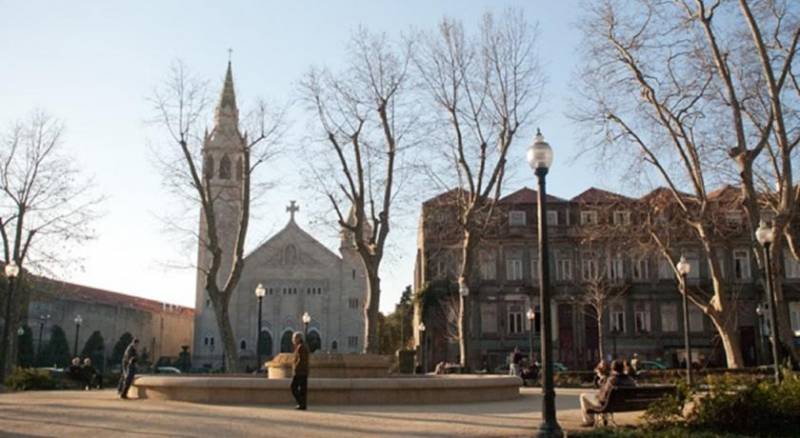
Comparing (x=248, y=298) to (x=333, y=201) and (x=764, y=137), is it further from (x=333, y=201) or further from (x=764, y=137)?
(x=764, y=137)

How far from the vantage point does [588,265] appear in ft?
165

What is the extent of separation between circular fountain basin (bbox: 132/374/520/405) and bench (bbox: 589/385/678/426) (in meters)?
4.64

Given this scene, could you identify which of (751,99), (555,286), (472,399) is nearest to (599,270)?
(555,286)

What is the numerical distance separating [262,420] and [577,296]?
40.2m

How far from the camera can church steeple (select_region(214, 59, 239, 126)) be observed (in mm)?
33925

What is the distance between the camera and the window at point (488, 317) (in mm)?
50406

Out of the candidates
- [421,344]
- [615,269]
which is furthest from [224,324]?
[615,269]

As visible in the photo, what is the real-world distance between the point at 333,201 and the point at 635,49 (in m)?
12.4

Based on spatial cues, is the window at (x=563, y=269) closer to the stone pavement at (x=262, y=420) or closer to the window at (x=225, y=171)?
the window at (x=225, y=171)

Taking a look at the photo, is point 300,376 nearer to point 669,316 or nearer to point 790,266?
point 669,316

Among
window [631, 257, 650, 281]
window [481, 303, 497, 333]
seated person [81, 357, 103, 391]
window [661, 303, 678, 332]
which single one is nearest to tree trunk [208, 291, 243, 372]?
seated person [81, 357, 103, 391]

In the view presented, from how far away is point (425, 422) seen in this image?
41.1 ft

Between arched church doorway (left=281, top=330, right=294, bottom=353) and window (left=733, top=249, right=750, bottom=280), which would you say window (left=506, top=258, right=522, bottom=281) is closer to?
window (left=733, top=249, right=750, bottom=280)

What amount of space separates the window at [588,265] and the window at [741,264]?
9.45 meters
